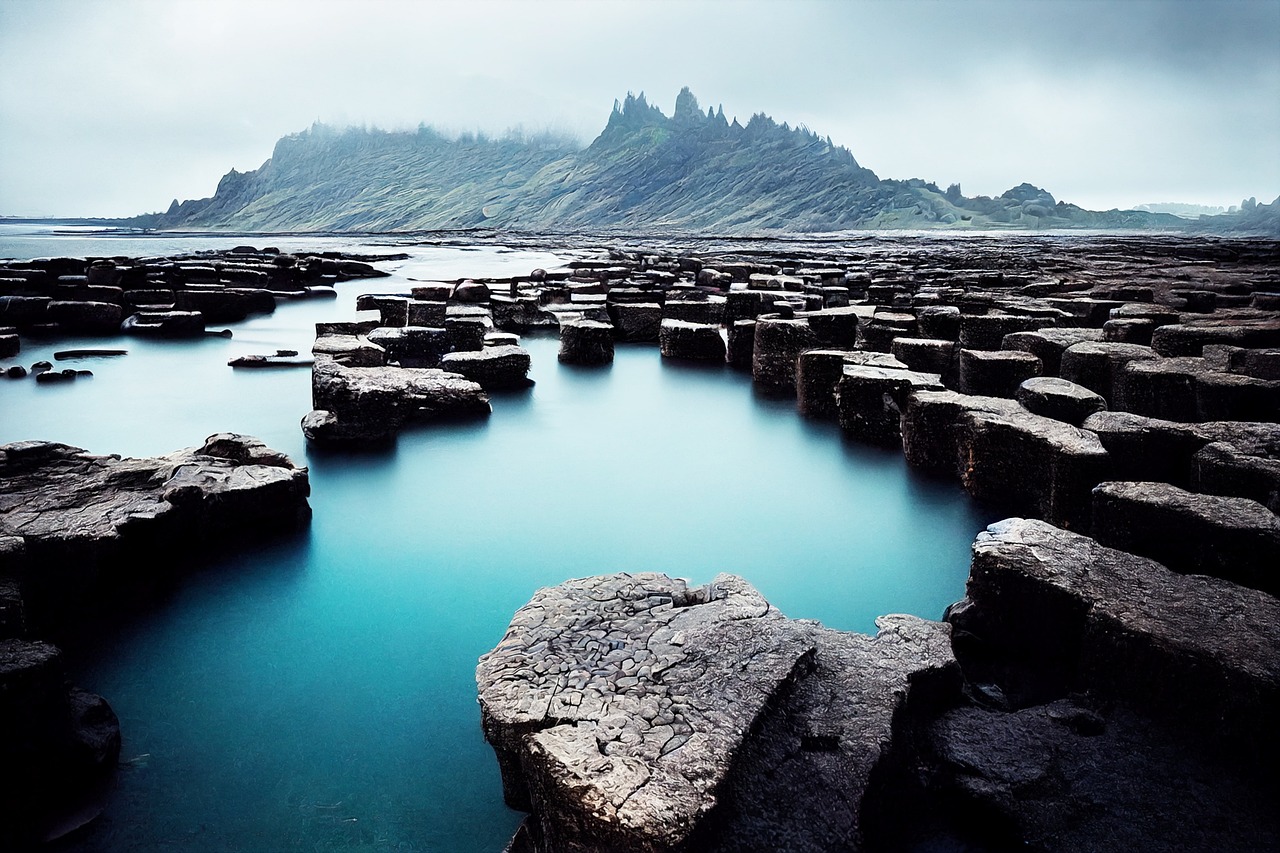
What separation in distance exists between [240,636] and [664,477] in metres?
2.27

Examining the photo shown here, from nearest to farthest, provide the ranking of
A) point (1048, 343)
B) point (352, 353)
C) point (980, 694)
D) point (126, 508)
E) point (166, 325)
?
point (980, 694)
point (126, 508)
point (1048, 343)
point (352, 353)
point (166, 325)

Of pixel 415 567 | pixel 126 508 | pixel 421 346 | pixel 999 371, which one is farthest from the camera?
pixel 421 346

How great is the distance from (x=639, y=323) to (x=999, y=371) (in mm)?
4779

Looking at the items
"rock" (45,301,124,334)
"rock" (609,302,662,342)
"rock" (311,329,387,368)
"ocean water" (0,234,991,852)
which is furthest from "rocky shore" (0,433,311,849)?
"rock" (45,301,124,334)

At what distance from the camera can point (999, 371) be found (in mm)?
4250

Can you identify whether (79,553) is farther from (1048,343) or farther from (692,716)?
(1048,343)

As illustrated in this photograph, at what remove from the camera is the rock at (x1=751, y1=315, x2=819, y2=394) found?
580 cm

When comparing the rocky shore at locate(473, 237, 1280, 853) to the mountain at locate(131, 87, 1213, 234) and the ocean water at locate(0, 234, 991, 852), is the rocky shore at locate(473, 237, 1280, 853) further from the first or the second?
the mountain at locate(131, 87, 1213, 234)

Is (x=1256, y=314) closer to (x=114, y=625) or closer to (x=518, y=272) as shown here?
(x=114, y=625)

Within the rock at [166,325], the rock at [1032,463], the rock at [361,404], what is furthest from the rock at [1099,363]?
the rock at [166,325]

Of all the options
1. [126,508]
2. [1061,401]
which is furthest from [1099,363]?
[126,508]

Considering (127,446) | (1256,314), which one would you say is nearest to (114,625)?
(127,446)

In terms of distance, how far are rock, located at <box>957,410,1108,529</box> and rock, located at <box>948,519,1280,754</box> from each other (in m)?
0.66

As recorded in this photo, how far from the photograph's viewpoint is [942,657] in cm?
180
